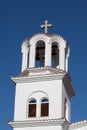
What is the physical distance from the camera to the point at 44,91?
84.6ft

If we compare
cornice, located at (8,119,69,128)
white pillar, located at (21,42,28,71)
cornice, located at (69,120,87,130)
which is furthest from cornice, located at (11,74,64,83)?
cornice, located at (69,120,87,130)

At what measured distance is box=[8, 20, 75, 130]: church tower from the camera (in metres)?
25.0

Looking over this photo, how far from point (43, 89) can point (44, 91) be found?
13 cm

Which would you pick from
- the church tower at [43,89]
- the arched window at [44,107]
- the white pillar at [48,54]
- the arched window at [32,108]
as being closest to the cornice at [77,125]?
the church tower at [43,89]

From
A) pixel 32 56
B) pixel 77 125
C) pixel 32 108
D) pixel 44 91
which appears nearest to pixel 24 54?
pixel 32 56

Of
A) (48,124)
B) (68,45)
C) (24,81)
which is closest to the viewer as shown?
(48,124)

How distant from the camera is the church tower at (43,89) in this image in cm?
2498

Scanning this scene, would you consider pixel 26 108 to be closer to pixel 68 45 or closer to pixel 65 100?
pixel 65 100

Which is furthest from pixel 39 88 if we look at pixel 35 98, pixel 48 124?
pixel 48 124

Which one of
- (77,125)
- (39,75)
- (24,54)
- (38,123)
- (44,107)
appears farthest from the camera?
(24,54)

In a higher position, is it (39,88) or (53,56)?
(53,56)

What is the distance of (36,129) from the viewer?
24.9m

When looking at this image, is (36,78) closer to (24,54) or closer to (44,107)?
(44,107)

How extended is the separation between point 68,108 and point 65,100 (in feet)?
2.30
